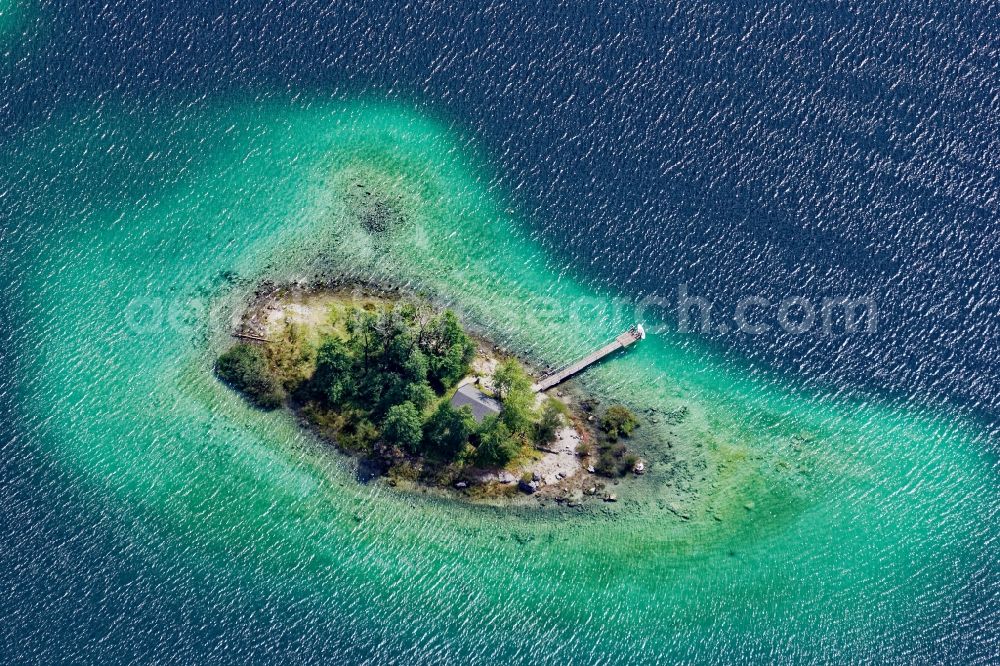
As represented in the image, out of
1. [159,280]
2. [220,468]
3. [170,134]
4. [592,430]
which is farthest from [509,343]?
[170,134]

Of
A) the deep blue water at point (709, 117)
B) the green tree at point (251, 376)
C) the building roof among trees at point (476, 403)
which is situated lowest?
the green tree at point (251, 376)

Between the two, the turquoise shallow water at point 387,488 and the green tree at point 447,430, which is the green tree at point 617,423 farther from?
the green tree at point 447,430

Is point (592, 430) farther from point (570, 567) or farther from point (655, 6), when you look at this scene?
point (655, 6)

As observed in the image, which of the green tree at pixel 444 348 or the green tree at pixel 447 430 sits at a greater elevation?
the green tree at pixel 444 348

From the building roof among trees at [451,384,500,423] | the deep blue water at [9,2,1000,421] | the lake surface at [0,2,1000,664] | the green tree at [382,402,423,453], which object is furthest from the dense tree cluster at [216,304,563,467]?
the deep blue water at [9,2,1000,421]

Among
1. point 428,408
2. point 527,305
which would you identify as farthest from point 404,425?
point 527,305

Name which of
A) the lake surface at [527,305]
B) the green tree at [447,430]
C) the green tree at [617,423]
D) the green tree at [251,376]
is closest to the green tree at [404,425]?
the green tree at [447,430]
